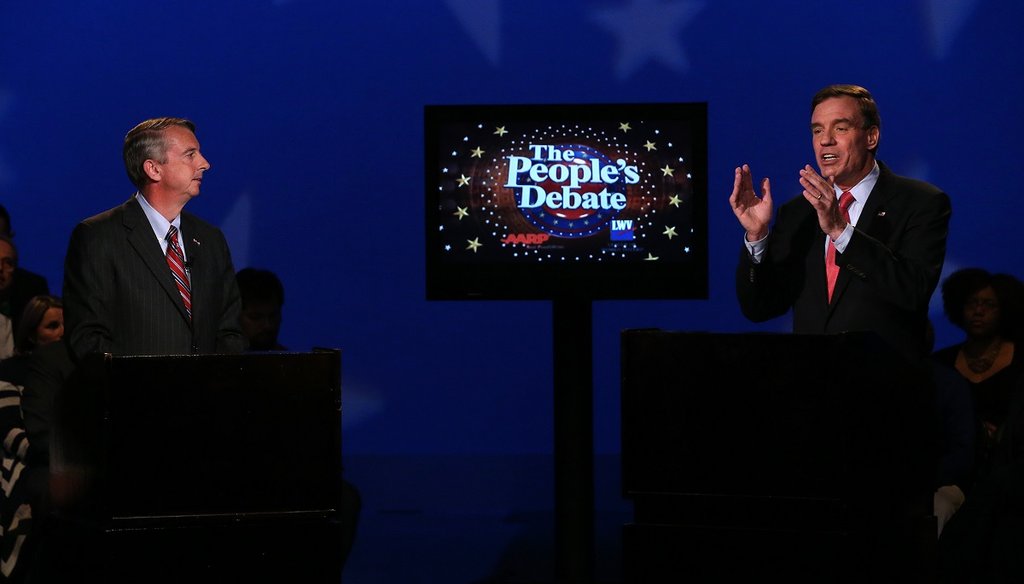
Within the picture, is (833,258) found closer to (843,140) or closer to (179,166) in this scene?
(843,140)

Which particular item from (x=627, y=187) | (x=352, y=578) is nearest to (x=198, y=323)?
(x=627, y=187)

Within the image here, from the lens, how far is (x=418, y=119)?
542cm

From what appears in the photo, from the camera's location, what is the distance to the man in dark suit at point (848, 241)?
2604 millimetres

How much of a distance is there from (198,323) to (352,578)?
1990 mm

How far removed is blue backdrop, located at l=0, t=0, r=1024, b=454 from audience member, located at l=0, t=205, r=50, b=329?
32 centimetres

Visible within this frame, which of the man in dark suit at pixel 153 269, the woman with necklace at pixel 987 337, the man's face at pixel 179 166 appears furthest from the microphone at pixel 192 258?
the woman with necklace at pixel 987 337

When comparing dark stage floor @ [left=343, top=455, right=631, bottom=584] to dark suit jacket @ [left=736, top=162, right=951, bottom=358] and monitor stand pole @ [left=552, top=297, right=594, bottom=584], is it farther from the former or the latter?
dark suit jacket @ [left=736, top=162, right=951, bottom=358]

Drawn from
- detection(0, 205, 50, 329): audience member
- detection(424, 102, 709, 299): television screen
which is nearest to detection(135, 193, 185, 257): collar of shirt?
detection(424, 102, 709, 299): television screen

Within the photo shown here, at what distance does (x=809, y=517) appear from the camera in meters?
2.39

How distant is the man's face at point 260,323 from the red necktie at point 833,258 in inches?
91.7

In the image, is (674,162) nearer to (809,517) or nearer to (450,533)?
(809,517)

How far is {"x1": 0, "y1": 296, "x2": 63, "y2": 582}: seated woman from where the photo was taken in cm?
418

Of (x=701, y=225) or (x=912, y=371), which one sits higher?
(x=701, y=225)

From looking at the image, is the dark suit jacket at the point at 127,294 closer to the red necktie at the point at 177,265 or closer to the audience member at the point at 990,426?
the red necktie at the point at 177,265
